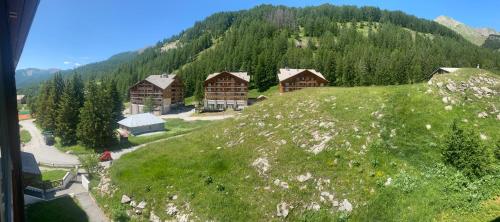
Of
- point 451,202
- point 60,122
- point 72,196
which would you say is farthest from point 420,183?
point 60,122

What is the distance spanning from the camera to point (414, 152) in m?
24.4

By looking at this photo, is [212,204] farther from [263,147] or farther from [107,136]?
[107,136]

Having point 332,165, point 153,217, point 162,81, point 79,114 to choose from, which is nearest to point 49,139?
point 79,114

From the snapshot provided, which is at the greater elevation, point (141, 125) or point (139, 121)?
point (139, 121)

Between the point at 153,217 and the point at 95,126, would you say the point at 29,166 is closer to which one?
the point at 153,217

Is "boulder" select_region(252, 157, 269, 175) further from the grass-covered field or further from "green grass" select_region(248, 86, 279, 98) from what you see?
"green grass" select_region(248, 86, 279, 98)

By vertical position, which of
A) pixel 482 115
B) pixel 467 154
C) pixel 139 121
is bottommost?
pixel 139 121

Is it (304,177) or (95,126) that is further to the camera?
(95,126)

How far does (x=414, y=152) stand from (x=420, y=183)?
3824mm

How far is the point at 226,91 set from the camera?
98.4 meters

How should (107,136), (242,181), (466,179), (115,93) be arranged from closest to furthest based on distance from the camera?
(466,179) < (242,181) < (107,136) < (115,93)

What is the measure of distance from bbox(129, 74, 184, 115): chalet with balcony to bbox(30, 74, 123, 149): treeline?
23.9 m

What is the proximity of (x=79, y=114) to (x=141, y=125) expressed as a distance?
11.4 meters

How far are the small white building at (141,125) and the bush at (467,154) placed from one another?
56.3 m
